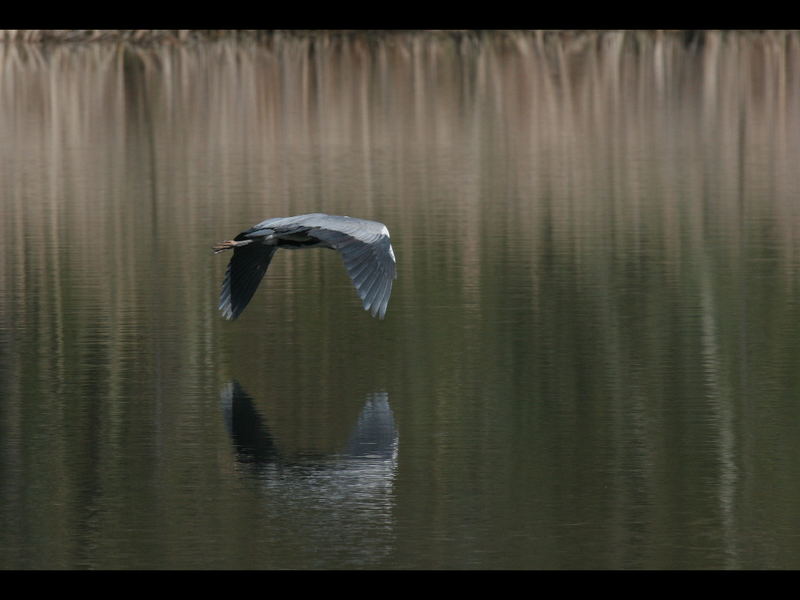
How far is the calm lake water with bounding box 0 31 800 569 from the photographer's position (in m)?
8.18

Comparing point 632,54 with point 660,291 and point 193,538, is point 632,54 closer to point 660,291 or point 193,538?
point 660,291

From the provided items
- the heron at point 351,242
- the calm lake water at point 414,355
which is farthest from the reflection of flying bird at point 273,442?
the heron at point 351,242

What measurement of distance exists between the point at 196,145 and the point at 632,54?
50.7ft

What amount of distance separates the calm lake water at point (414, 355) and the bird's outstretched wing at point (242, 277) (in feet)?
1.25

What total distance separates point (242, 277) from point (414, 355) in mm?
1209

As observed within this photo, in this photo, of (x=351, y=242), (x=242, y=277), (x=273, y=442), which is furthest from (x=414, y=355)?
(x=273, y=442)

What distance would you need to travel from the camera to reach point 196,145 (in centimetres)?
2711

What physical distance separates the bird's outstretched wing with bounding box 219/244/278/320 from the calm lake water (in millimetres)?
381

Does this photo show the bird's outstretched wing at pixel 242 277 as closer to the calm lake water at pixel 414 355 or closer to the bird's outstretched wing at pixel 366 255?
the calm lake water at pixel 414 355

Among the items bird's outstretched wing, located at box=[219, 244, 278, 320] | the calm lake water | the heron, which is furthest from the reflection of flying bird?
bird's outstretched wing, located at box=[219, 244, 278, 320]

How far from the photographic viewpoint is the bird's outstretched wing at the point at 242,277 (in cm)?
1190

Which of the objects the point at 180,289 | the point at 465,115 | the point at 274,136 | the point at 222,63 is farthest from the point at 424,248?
the point at 222,63

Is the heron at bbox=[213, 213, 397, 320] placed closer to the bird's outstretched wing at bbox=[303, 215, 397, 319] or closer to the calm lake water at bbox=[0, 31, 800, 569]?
the bird's outstretched wing at bbox=[303, 215, 397, 319]

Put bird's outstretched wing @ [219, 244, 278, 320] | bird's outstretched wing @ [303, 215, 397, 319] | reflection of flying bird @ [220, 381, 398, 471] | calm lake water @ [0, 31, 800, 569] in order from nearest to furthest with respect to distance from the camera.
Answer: calm lake water @ [0, 31, 800, 569] < reflection of flying bird @ [220, 381, 398, 471] < bird's outstretched wing @ [303, 215, 397, 319] < bird's outstretched wing @ [219, 244, 278, 320]
